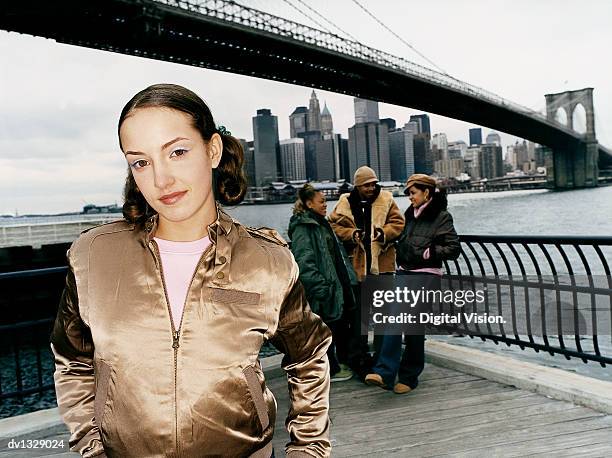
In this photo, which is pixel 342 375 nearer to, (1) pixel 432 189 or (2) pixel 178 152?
(1) pixel 432 189

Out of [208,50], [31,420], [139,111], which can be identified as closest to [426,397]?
[31,420]

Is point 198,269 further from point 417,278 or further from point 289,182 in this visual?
point 289,182

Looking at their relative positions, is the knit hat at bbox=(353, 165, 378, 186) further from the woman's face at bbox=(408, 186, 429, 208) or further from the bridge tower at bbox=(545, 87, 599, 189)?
the bridge tower at bbox=(545, 87, 599, 189)

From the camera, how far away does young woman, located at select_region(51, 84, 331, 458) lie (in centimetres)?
101

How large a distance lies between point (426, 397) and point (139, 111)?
2607mm

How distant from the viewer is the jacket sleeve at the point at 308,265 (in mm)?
3467

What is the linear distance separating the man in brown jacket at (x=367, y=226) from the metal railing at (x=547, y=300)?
698mm

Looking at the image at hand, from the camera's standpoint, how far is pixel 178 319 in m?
1.04

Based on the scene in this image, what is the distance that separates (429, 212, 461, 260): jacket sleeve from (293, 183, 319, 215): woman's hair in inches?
30.8

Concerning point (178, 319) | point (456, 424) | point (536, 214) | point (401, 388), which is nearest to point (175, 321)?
point (178, 319)

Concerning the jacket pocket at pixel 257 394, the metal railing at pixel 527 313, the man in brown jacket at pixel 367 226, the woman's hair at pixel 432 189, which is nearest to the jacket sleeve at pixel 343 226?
the man in brown jacket at pixel 367 226

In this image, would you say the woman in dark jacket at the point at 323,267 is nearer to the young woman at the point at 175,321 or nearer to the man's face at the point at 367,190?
the man's face at the point at 367,190

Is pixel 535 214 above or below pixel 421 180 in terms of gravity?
below

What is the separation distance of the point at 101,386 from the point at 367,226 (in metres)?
3.08
